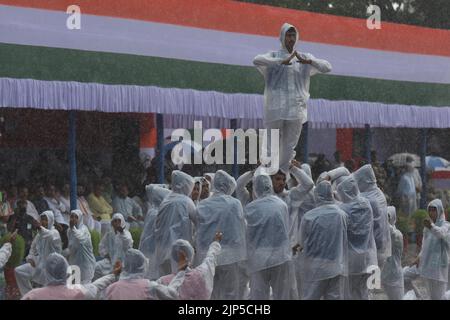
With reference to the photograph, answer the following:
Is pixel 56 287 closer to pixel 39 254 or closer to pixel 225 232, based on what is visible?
pixel 225 232

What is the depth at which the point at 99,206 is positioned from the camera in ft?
58.4

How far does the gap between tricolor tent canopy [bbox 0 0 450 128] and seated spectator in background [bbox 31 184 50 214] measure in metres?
1.33

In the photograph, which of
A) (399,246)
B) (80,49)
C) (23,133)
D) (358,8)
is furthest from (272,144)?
(358,8)

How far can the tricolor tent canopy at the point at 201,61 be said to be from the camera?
16.6 meters

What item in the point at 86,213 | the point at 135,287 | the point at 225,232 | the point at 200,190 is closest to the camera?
the point at 135,287

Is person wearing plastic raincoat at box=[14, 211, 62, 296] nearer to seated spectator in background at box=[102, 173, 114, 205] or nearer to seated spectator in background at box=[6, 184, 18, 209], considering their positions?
seated spectator in background at box=[6, 184, 18, 209]

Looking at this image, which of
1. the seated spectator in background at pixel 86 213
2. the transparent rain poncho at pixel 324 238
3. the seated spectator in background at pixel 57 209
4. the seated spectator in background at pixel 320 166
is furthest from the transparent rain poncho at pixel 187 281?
the seated spectator in background at pixel 320 166

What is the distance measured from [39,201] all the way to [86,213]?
0.78 metres

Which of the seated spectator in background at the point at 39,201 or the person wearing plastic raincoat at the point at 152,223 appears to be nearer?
the person wearing plastic raincoat at the point at 152,223

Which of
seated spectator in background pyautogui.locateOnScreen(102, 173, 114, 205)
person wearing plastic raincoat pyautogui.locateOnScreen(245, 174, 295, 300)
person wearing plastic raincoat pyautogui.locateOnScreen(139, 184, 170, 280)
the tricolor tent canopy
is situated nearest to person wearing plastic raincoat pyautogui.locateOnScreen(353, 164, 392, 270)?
person wearing plastic raincoat pyautogui.locateOnScreen(245, 174, 295, 300)

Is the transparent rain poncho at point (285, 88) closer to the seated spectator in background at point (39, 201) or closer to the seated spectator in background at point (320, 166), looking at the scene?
the seated spectator in background at point (39, 201)

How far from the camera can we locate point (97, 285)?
33.1ft

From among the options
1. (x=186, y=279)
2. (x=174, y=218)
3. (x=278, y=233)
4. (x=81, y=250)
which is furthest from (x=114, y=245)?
(x=186, y=279)

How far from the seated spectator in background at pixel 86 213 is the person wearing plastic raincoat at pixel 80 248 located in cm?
212
